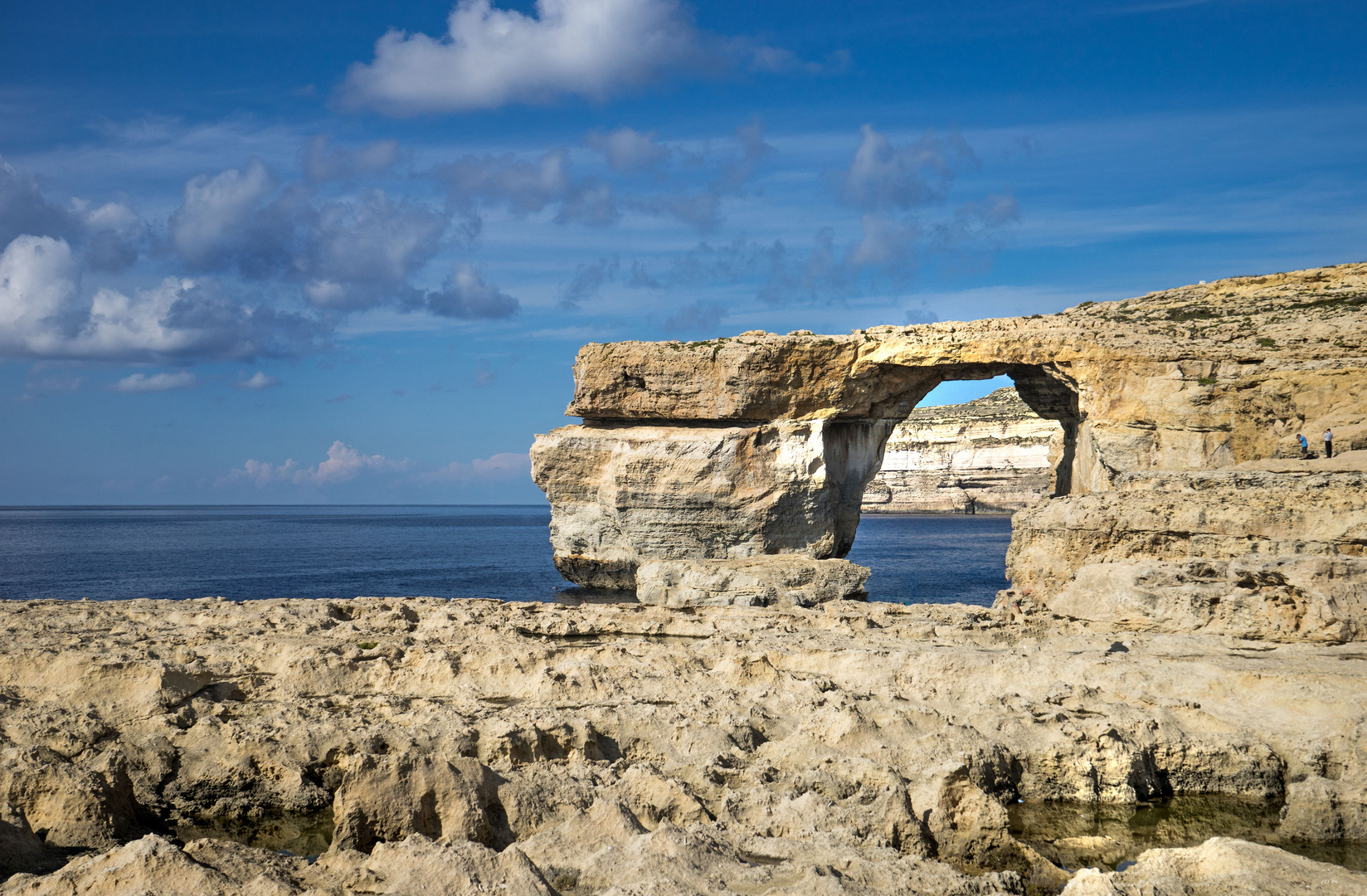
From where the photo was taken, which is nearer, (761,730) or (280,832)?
(280,832)

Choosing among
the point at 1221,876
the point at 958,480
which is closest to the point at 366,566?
the point at 1221,876

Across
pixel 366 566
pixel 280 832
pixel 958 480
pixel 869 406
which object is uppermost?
pixel 869 406

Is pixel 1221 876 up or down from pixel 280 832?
up

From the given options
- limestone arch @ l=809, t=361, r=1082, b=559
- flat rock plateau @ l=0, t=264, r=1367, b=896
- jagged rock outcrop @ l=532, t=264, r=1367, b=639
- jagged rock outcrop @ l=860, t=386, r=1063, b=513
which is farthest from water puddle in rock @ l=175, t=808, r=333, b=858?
jagged rock outcrop @ l=860, t=386, r=1063, b=513

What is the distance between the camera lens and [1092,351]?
2495 centimetres

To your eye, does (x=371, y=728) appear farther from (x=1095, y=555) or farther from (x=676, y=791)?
(x=1095, y=555)

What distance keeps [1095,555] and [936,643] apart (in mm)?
3905

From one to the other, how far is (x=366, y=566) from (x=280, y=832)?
122ft

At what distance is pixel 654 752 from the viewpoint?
8516 mm

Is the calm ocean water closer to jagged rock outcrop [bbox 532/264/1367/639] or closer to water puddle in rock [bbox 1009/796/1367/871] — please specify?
jagged rock outcrop [bbox 532/264/1367/639]

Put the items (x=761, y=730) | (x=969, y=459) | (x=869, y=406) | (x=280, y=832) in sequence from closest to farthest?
(x=280, y=832) → (x=761, y=730) → (x=869, y=406) → (x=969, y=459)

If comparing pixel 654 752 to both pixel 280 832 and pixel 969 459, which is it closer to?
pixel 280 832

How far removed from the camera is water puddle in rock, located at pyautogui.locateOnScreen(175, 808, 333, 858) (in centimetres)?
749

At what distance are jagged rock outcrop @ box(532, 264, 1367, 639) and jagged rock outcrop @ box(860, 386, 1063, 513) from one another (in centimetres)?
3762
